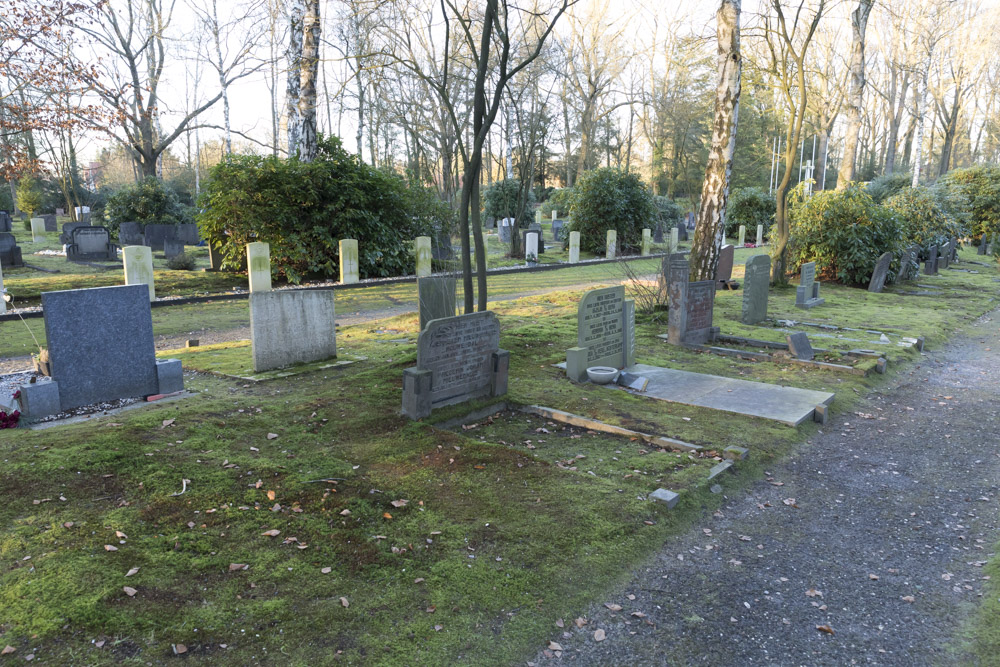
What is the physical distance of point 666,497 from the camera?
14.6 feet

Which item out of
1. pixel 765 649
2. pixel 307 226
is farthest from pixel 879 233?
pixel 765 649

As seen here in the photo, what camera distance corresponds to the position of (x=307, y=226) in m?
16.3

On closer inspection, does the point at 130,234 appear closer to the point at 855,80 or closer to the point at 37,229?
the point at 37,229

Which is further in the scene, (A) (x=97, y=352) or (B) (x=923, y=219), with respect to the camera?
(B) (x=923, y=219)

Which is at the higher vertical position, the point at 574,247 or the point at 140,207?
the point at 140,207

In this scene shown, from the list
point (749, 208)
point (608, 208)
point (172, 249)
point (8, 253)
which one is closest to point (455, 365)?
point (8, 253)

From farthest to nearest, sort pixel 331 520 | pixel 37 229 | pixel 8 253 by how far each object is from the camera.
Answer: pixel 37 229
pixel 8 253
pixel 331 520

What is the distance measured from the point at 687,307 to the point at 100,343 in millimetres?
7456

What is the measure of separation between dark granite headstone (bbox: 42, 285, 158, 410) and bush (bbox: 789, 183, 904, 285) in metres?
16.2

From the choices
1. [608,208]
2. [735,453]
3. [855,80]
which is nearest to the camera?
[735,453]

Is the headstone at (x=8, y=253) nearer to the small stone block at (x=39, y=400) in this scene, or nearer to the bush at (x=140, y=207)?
the bush at (x=140, y=207)

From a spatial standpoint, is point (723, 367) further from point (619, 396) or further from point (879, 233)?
point (879, 233)

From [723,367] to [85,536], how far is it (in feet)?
23.8

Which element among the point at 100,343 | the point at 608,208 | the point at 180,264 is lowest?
the point at 100,343
